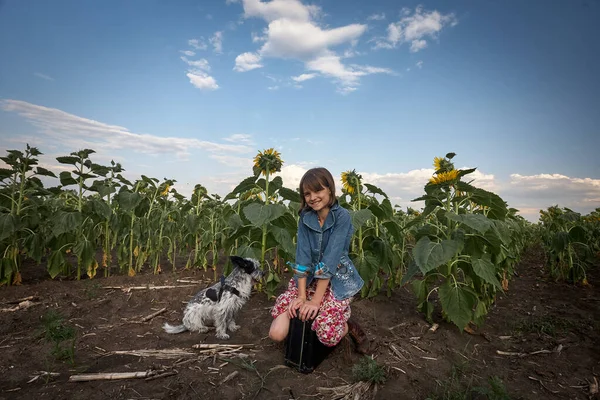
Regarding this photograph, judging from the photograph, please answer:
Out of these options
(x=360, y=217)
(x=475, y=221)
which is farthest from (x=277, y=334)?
(x=475, y=221)

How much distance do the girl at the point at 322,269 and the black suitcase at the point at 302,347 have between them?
0.05 metres

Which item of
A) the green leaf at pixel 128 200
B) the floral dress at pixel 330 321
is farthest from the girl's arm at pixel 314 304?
the green leaf at pixel 128 200

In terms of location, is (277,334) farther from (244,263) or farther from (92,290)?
(92,290)

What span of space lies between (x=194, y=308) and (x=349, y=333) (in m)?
1.47

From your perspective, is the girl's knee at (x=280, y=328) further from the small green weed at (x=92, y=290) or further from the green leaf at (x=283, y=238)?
the small green weed at (x=92, y=290)

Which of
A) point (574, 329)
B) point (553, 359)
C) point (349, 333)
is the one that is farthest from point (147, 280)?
point (574, 329)

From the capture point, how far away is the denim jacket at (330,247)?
2.69 meters

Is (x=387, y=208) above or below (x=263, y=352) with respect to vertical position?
above

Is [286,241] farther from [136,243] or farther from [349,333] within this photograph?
[136,243]

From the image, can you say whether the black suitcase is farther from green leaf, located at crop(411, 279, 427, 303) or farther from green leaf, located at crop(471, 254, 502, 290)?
green leaf, located at crop(471, 254, 502, 290)

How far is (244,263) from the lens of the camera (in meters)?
3.28

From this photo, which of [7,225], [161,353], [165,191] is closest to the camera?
[161,353]

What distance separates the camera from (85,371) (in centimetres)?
270

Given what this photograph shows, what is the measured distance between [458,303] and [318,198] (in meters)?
1.63
